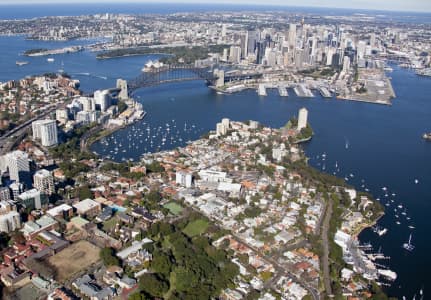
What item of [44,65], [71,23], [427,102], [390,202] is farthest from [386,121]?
[71,23]

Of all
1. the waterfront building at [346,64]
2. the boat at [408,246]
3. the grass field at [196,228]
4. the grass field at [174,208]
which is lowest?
the boat at [408,246]

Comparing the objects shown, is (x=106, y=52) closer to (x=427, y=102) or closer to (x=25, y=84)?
(x=25, y=84)

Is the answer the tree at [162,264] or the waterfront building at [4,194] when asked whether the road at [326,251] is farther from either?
the waterfront building at [4,194]

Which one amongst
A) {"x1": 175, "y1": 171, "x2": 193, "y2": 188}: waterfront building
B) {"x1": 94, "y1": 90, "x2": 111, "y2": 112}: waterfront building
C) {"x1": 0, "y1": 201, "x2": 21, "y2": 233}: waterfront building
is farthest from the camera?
{"x1": 94, "y1": 90, "x2": 111, "y2": 112}: waterfront building

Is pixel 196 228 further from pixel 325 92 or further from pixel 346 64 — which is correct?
pixel 346 64

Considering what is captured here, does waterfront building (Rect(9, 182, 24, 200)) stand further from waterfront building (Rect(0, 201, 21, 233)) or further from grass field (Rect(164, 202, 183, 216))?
grass field (Rect(164, 202, 183, 216))

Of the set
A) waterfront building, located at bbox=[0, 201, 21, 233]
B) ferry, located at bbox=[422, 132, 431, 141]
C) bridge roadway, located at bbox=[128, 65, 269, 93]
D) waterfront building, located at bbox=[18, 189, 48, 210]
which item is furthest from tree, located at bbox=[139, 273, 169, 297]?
bridge roadway, located at bbox=[128, 65, 269, 93]

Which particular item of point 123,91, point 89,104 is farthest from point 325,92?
point 89,104

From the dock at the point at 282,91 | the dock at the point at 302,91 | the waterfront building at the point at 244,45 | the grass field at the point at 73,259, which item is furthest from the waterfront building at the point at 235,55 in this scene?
the grass field at the point at 73,259
